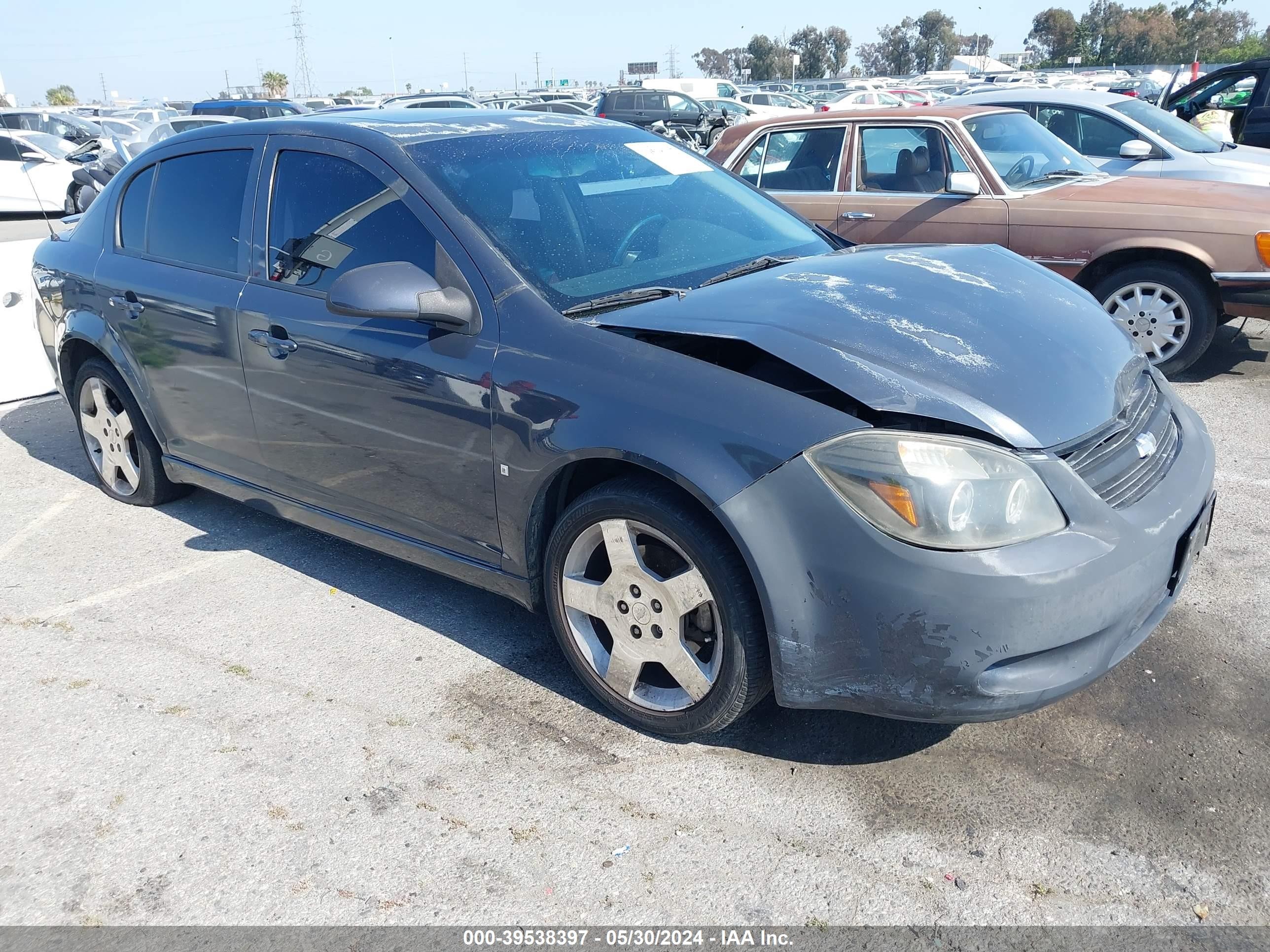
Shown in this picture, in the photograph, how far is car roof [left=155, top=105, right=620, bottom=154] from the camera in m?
3.58

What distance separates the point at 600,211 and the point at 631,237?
14cm

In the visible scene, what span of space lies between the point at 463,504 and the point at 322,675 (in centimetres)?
78

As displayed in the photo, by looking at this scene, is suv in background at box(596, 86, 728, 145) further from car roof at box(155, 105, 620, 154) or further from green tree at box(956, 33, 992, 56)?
green tree at box(956, 33, 992, 56)

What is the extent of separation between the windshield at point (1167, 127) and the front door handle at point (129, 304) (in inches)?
324

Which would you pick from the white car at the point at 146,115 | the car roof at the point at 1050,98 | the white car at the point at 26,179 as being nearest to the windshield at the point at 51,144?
the white car at the point at 26,179

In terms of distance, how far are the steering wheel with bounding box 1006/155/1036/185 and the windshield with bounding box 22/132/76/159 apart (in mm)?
16745

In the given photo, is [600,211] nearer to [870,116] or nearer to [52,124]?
[870,116]

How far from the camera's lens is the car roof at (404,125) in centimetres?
358

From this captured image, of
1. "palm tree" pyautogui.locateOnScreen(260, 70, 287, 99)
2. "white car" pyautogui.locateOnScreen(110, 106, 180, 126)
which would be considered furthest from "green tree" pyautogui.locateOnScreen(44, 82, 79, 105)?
"white car" pyautogui.locateOnScreen(110, 106, 180, 126)

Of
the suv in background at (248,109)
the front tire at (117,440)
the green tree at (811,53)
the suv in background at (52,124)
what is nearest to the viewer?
the front tire at (117,440)

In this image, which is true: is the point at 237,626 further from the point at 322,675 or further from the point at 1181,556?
the point at 1181,556

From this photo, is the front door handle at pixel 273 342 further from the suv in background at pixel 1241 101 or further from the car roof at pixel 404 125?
the suv in background at pixel 1241 101

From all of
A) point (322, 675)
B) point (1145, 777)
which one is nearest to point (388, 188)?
point (322, 675)

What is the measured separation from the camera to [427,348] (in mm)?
3191
